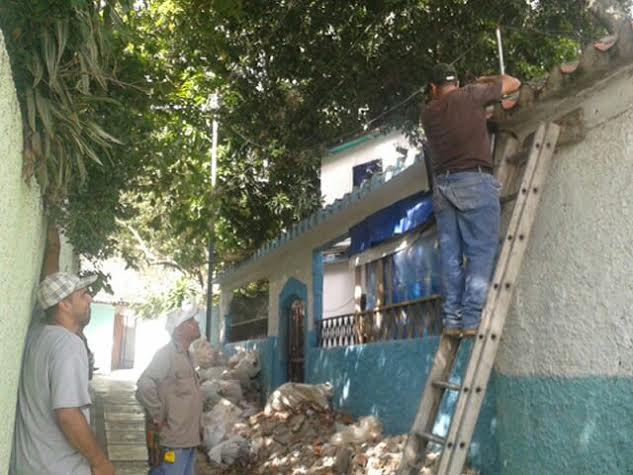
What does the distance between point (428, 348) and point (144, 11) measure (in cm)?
541

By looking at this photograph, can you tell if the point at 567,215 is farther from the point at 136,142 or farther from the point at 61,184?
the point at 136,142

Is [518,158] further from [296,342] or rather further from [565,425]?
[296,342]

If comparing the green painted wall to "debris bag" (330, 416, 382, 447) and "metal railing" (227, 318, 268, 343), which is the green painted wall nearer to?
"debris bag" (330, 416, 382, 447)

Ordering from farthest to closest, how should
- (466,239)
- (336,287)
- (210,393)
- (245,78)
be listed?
(336,287) < (210,393) < (245,78) < (466,239)

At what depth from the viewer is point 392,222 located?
7625 mm

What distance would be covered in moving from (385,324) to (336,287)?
850cm

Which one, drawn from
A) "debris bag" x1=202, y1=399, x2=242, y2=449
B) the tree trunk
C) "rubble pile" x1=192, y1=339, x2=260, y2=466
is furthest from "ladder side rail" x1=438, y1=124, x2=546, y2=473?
"debris bag" x1=202, y1=399, x2=242, y2=449

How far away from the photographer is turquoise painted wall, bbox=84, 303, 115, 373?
88.7ft

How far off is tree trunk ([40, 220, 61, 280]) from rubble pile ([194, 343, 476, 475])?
10.3 feet

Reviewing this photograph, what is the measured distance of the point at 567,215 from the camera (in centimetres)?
396

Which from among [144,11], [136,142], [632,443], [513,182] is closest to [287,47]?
[144,11]

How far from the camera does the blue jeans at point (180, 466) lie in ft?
16.0

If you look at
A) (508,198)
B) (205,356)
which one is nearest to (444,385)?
(508,198)

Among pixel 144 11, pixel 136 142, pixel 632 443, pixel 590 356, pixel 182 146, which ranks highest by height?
pixel 144 11
